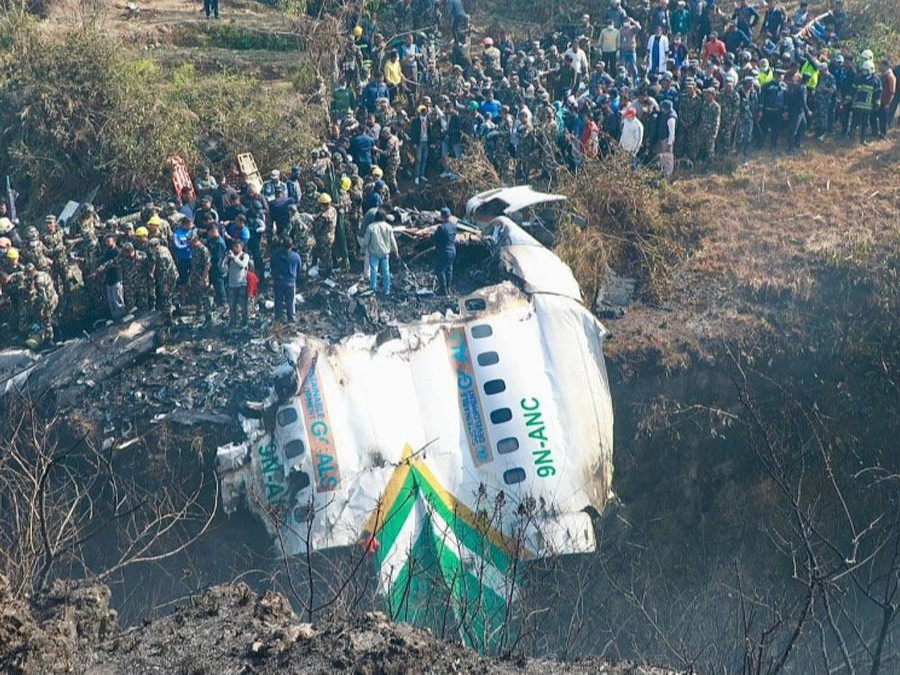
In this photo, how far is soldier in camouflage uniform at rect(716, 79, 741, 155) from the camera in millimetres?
27156

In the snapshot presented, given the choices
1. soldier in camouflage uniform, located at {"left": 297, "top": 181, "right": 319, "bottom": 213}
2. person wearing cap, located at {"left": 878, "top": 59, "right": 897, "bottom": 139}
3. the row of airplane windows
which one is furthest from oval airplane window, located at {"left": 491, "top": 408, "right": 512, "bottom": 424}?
person wearing cap, located at {"left": 878, "top": 59, "right": 897, "bottom": 139}

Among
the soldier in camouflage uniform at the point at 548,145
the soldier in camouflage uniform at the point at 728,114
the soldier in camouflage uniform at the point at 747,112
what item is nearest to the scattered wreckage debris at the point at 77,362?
the soldier in camouflage uniform at the point at 548,145

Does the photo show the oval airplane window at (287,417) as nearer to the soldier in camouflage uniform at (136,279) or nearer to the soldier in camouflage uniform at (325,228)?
the soldier in camouflage uniform at (136,279)

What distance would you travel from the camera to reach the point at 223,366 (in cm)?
2177

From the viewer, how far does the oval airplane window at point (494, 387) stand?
69.4 feet

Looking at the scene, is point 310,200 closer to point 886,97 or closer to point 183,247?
point 183,247

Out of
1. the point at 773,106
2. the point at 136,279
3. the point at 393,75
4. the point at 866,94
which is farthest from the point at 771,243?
the point at 136,279

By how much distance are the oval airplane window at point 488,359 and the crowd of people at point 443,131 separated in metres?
2.39

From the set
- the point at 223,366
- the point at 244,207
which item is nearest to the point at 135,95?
the point at 244,207

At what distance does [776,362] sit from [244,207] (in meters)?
9.46

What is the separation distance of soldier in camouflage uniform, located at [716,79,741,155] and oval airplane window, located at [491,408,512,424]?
9.26 meters

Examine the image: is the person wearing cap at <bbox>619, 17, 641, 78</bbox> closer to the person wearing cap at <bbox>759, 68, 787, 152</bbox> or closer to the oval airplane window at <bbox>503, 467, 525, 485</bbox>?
the person wearing cap at <bbox>759, 68, 787, 152</bbox>

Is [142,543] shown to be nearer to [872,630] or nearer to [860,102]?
[872,630]

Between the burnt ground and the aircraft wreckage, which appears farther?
the aircraft wreckage
